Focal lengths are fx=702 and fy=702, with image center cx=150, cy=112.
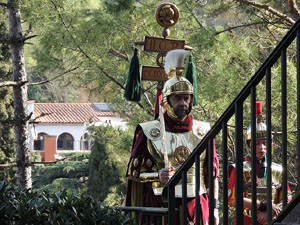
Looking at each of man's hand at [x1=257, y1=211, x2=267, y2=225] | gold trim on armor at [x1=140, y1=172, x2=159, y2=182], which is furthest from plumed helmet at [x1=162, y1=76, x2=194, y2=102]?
man's hand at [x1=257, y1=211, x2=267, y2=225]

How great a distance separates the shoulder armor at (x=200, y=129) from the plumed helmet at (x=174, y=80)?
8.3 inches

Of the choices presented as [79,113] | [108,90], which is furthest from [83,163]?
[108,90]

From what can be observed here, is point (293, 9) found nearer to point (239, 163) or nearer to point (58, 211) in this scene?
point (239, 163)

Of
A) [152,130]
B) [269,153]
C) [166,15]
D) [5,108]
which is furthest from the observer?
[5,108]

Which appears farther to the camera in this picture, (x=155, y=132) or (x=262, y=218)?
(x=155, y=132)

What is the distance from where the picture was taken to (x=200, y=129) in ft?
21.7

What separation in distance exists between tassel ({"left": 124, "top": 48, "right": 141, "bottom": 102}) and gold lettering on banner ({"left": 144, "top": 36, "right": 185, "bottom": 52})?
0.81ft

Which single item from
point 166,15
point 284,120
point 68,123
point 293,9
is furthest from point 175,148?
point 68,123

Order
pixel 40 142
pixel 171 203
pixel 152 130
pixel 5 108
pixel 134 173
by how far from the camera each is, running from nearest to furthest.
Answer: pixel 171 203 → pixel 134 173 → pixel 152 130 → pixel 5 108 → pixel 40 142

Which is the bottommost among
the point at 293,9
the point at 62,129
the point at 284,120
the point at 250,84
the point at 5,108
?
the point at 284,120

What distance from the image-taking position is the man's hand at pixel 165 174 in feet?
19.8

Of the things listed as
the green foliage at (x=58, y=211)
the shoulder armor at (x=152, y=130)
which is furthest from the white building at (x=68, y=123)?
the green foliage at (x=58, y=211)

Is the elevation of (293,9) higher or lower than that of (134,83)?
higher

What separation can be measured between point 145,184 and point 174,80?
1023 millimetres
